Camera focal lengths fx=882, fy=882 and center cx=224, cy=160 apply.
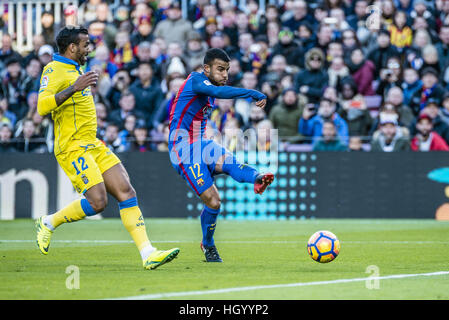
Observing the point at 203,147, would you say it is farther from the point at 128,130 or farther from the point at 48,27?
the point at 48,27

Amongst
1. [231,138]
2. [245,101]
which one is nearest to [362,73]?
[245,101]

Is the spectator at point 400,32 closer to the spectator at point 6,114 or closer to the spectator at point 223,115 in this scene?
the spectator at point 223,115

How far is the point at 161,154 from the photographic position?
1861 centimetres

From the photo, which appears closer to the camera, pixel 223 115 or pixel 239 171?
pixel 239 171

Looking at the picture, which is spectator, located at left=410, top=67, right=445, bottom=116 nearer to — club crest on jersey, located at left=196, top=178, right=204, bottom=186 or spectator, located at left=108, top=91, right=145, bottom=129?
spectator, located at left=108, top=91, right=145, bottom=129

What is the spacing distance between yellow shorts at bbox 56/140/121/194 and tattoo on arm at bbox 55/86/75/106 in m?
0.64

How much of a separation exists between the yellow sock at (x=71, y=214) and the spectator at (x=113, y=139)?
8653mm

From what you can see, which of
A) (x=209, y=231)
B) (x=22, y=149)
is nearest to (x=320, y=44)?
(x=22, y=149)

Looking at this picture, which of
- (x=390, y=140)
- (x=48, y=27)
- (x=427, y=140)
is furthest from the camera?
(x=48, y=27)

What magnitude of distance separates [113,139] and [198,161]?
8.86 metres

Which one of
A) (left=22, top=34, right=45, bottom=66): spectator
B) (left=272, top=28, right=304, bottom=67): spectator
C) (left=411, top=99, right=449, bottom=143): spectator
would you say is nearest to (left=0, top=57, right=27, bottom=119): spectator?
(left=22, top=34, right=45, bottom=66): spectator

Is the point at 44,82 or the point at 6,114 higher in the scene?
the point at 44,82

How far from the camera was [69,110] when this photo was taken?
9391 mm

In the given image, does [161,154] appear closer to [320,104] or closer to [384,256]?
[320,104]
